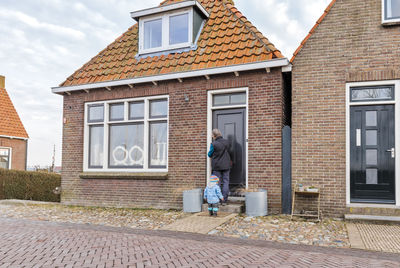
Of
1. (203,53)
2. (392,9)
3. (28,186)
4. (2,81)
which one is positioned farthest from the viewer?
(2,81)

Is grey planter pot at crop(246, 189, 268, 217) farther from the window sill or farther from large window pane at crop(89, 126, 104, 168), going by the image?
large window pane at crop(89, 126, 104, 168)

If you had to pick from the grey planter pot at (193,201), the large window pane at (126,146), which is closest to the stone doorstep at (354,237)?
the grey planter pot at (193,201)

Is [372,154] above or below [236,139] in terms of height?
below

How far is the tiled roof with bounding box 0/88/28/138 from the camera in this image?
71.4ft

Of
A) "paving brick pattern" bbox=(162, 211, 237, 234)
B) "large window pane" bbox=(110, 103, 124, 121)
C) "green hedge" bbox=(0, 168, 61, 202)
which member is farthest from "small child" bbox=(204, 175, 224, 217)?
"green hedge" bbox=(0, 168, 61, 202)

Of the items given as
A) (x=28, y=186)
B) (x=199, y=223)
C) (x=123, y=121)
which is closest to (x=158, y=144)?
(x=123, y=121)

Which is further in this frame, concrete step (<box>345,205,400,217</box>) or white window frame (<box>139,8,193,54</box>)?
white window frame (<box>139,8,193,54</box>)

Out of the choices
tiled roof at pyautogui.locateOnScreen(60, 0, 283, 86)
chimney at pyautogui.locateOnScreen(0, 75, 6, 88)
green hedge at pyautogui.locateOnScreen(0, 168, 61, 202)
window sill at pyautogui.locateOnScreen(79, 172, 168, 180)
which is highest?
chimney at pyautogui.locateOnScreen(0, 75, 6, 88)

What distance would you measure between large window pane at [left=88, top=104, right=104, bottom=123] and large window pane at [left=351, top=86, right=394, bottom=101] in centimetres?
754

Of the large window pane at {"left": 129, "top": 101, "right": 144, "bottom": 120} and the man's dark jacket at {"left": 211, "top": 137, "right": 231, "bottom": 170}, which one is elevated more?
the large window pane at {"left": 129, "top": 101, "right": 144, "bottom": 120}

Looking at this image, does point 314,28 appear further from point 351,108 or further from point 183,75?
point 183,75

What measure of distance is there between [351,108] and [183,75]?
448cm

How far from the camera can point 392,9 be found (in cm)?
888

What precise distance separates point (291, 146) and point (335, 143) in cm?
105
